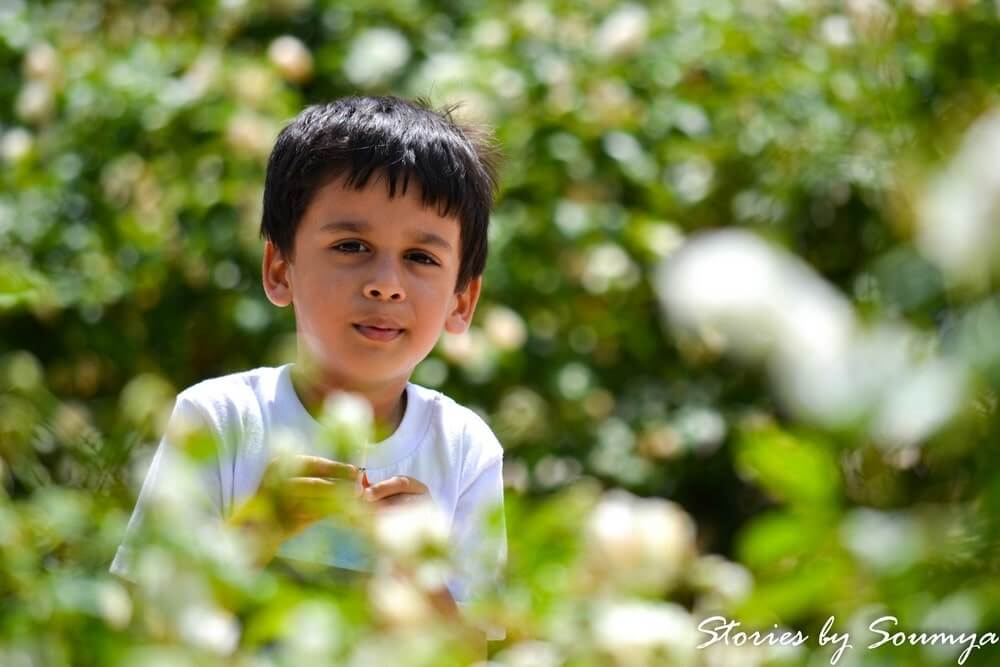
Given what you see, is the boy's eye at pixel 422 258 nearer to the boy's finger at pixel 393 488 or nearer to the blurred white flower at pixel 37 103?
the boy's finger at pixel 393 488

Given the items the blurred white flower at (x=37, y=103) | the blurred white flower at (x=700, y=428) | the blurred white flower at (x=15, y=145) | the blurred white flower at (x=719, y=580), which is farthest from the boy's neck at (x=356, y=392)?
the blurred white flower at (x=37, y=103)

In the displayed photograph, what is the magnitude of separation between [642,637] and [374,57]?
2.71 m

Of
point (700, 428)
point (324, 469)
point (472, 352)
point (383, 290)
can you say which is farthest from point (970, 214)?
point (700, 428)

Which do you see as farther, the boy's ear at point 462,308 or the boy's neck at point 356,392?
the boy's ear at point 462,308

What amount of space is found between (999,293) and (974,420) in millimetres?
170

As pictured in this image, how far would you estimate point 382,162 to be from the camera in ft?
5.09

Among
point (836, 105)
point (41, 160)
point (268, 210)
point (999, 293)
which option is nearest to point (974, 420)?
point (999, 293)

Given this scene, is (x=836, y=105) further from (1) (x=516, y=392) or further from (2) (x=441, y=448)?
(2) (x=441, y=448)

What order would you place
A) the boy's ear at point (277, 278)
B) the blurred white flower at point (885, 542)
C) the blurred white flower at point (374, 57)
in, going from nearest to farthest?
the blurred white flower at point (885, 542)
the boy's ear at point (277, 278)
the blurred white flower at point (374, 57)

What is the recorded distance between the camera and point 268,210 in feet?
5.50

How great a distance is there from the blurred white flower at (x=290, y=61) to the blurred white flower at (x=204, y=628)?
Answer: 2.47 m

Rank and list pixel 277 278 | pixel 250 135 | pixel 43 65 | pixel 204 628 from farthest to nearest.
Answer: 1. pixel 43 65
2. pixel 250 135
3. pixel 277 278
4. pixel 204 628

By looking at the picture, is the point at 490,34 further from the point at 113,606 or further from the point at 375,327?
the point at 113,606

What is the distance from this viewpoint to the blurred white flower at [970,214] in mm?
710
